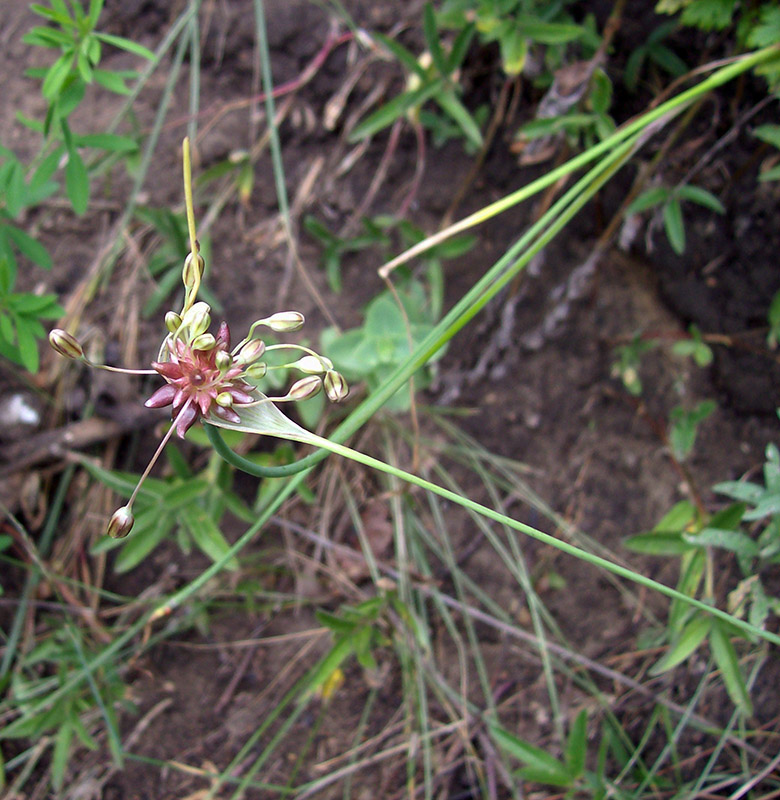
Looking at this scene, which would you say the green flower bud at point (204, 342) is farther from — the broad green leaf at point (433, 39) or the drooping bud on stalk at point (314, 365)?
the broad green leaf at point (433, 39)

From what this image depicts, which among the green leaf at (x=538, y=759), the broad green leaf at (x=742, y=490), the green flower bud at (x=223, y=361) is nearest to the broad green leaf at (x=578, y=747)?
the green leaf at (x=538, y=759)

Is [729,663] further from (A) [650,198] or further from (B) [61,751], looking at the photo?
(B) [61,751]

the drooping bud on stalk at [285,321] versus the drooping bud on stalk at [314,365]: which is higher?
the drooping bud on stalk at [285,321]

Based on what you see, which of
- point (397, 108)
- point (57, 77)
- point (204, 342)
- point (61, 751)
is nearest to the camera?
point (204, 342)

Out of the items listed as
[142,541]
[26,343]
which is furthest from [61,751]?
[26,343]

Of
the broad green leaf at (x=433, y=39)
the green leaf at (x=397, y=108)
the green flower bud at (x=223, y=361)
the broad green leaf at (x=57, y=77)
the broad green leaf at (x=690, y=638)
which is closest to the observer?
the green flower bud at (x=223, y=361)

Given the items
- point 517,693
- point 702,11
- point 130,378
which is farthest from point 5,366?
point 702,11

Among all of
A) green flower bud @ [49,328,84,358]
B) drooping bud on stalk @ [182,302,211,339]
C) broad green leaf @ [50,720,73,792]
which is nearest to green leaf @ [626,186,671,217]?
drooping bud on stalk @ [182,302,211,339]
